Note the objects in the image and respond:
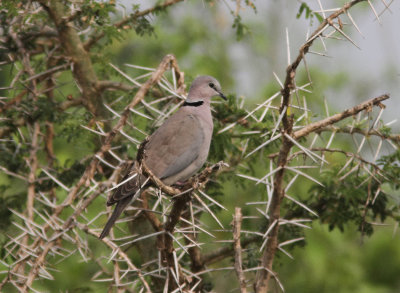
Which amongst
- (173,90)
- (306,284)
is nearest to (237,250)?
(173,90)

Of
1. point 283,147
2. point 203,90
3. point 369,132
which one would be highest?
point 283,147

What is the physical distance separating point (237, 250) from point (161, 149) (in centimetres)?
126

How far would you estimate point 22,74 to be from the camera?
4.98 meters

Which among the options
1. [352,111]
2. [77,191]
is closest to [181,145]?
[77,191]

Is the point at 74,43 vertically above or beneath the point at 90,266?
above

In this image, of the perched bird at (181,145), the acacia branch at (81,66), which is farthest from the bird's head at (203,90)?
the acacia branch at (81,66)

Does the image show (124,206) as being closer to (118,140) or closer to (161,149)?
(161,149)

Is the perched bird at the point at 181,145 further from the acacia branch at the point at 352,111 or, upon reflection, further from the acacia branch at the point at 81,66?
the acacia branch at the point at 352,111

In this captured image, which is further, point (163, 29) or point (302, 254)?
point (163, 29)

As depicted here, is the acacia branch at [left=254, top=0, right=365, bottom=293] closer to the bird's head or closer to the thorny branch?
the thorny branch

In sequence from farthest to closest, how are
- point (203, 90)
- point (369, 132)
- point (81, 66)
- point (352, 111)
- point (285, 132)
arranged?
point (81, 66) → point (203, 90) → point (369, 132) → point (285, 132) → point (352, 111)

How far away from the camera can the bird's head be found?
468 centimetres

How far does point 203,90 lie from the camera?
4820mm

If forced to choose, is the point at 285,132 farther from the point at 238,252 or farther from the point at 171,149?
the point at 171,149
